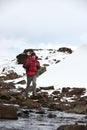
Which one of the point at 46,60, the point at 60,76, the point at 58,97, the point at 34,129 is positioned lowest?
the point at 34,129

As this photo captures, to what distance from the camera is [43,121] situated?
13.1m

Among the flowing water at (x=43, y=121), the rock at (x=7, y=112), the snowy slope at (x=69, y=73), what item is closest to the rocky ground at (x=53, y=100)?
the flowing water at (x=43, y=121)

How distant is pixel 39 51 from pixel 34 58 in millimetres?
47283

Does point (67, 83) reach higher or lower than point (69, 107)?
higher

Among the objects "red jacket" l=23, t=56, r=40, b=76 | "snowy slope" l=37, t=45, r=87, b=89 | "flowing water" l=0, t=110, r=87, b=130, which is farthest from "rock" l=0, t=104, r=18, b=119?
"snowy slope" l=37, t=45, r=87, b=89

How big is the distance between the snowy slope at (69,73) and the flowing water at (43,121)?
24.1ft

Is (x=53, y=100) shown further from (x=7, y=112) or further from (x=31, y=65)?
(x=7, y=112)

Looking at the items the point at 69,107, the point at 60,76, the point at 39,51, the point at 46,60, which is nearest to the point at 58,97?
the point at 69,107

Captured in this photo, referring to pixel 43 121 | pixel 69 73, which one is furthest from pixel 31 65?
pixel 43 121

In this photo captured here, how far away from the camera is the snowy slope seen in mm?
23266

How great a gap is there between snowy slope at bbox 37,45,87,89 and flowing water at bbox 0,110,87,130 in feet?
24.1

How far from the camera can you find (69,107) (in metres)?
17.2

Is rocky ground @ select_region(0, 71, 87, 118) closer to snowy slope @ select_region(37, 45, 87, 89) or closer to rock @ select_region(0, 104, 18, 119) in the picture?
snowy slope @ select_region(37, 45, 87, 89)

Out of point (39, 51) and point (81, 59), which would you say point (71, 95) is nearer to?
point (81, 59)
